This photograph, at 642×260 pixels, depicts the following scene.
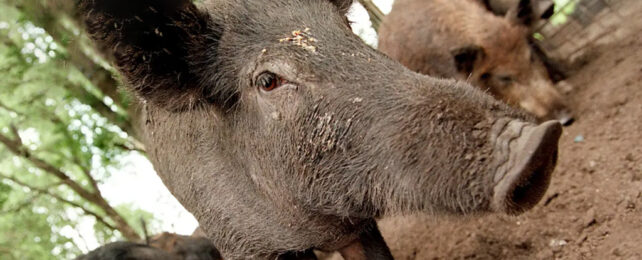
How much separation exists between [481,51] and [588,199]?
1.82 m

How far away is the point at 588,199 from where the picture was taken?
3.01 metres

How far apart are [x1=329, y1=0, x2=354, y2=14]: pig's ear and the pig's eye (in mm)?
717

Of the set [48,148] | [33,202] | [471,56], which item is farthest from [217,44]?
[33,202]

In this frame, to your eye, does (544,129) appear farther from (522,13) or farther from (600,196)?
(522,13)

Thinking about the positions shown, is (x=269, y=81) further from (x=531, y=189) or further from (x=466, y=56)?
(x=466, y=56)

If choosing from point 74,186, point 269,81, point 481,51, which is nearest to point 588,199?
point 481,51

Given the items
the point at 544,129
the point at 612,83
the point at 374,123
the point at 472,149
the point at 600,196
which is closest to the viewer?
the point at 544,129

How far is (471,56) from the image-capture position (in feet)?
14.3

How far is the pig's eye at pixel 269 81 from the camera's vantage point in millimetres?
2086

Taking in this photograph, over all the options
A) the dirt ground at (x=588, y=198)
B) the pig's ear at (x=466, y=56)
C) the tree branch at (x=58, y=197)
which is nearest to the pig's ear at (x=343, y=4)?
the dirt ground at (x=588, y=198)

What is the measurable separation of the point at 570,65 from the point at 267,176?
11.0ft

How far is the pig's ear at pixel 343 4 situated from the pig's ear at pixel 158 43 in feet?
2.43

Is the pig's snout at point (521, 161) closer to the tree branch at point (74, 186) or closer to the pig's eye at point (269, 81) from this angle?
the pig's eye at point (269, 81)

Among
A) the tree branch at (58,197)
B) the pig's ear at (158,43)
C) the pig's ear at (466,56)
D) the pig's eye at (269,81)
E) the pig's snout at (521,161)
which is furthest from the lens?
the tree branch at (58,197)
